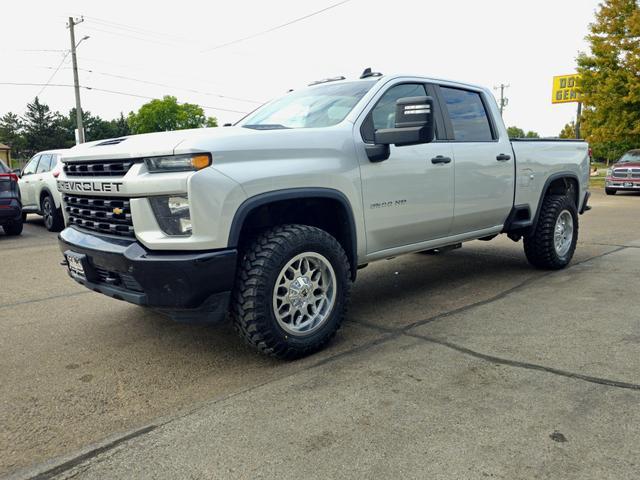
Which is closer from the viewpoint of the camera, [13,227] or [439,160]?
[439,160]

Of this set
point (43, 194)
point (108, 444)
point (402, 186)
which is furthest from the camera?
point (43, 194)

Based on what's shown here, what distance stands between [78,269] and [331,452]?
2185mm

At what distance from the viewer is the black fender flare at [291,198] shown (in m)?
3.19

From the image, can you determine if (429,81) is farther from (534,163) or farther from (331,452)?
(331,452)

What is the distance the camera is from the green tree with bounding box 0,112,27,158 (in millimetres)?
86750

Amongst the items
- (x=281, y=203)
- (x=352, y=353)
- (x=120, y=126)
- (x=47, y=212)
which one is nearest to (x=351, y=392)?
(x=352, y=353)

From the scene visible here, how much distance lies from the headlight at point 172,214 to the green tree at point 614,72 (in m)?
24.9

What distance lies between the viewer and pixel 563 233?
6.30 metres

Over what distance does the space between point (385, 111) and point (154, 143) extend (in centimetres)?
189

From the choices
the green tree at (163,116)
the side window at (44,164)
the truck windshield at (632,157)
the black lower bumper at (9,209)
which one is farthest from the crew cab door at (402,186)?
the green tree at (163,116)

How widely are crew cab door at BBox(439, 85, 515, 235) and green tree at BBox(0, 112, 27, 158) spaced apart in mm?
94648

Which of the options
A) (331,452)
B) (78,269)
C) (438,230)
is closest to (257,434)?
(331,452)

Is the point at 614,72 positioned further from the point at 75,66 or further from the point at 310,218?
the point at 75,66

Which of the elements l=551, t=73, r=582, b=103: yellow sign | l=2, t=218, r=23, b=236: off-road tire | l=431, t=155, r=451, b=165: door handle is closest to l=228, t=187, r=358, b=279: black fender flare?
l=431, t=155, r=451, b=165: door handle
